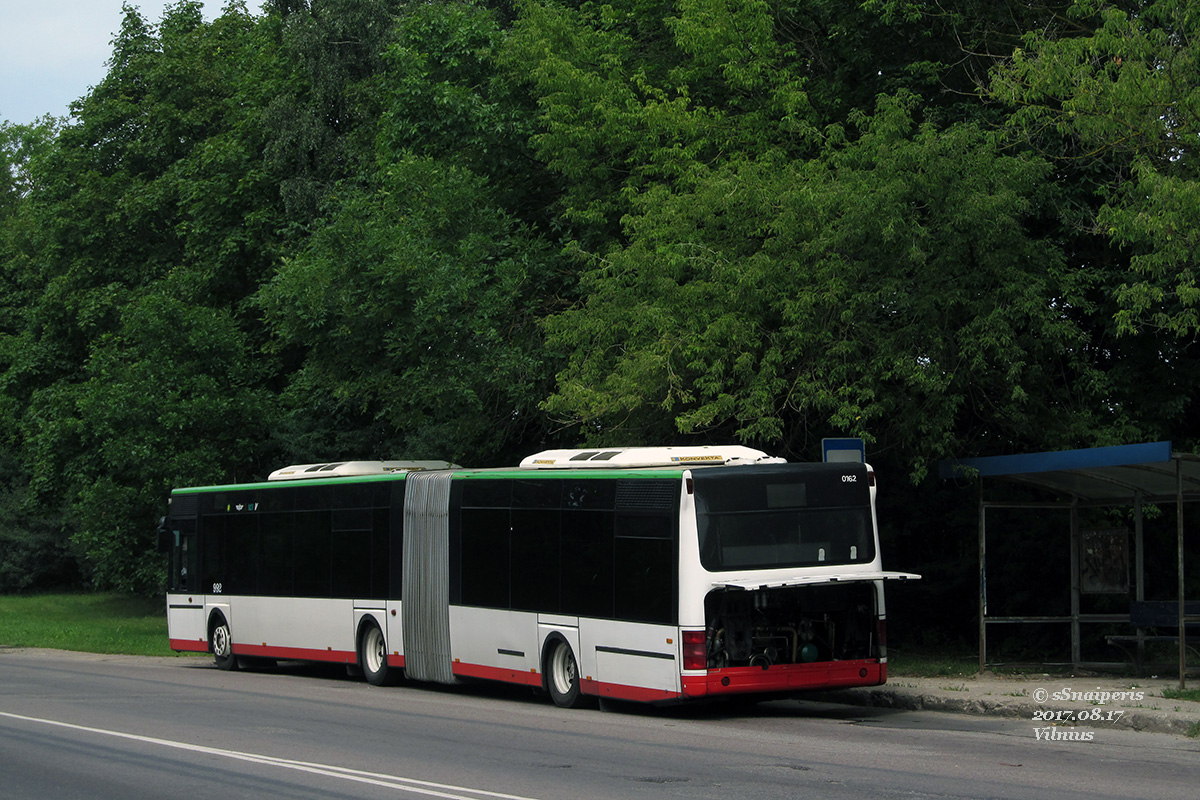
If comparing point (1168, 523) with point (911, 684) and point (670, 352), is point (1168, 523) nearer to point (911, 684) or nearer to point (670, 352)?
point (911, 684)

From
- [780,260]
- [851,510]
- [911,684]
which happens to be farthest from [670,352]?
[911,684]

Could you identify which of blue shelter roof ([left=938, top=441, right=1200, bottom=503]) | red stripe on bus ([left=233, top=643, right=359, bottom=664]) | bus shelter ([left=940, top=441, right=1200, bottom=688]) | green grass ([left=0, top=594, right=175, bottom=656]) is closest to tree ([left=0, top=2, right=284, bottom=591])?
green grass ([left=0, top=594, right=175, bottom=656])

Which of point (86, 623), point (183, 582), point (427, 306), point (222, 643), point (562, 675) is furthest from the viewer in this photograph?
point (86, 623)

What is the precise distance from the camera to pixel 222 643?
24.5 metres

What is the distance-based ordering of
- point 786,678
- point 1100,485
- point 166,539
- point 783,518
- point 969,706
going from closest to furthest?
point 786,678 → point 969,706 → point 783,518 → point 1100,485 → point 166,539

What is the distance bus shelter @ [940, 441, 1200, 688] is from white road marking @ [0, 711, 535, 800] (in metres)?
8.75

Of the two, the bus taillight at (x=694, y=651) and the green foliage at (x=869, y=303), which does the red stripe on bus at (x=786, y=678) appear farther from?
the green foliage at (x=869, y=303)

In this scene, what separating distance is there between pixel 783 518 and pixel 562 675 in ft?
11.6

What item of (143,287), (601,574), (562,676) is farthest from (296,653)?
(143,287)

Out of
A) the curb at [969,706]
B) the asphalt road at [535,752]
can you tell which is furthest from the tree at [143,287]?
the curb at [969,706]

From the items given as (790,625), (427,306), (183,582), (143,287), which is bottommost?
(183,582)

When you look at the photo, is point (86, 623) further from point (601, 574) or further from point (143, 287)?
point (601, 574)

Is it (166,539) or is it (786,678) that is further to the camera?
(166,539)

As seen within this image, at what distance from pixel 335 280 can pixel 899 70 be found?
1076cm
